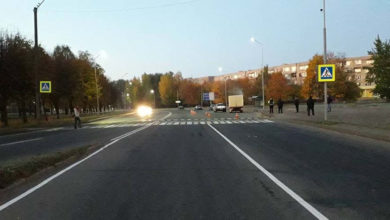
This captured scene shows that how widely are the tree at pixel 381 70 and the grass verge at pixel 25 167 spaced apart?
53.5 m

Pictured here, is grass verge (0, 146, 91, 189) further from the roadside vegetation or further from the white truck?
the white truck

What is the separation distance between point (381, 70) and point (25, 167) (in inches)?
2288

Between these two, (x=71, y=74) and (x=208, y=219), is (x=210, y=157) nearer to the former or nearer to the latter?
(x=208, y=219)

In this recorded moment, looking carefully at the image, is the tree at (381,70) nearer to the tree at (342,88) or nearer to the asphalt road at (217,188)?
the tree at (342,88)

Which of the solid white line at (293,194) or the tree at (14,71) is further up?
the tree at (14,71)

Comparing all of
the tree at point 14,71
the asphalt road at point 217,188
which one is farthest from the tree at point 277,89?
the asphalt road at point 217,188

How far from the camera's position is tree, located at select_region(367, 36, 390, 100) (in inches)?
2222

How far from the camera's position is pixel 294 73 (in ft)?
533

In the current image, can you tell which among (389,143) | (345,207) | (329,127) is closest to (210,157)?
(345,207)

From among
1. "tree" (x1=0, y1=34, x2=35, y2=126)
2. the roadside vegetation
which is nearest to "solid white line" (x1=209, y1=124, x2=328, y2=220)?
the roadside vegetation

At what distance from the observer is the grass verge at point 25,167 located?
8337 millimetres

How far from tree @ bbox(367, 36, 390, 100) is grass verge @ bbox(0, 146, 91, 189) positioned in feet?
175

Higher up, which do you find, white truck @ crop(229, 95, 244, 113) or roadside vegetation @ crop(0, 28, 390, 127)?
roadside vegetation @ crop(0, 28, 390, 127)

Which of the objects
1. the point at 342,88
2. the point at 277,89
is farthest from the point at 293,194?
the point at 277,89
